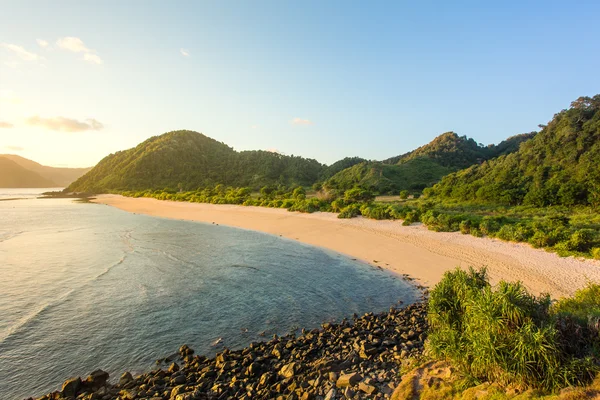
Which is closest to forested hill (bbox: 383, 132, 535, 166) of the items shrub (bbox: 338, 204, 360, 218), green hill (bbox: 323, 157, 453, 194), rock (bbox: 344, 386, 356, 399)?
green hill (bbox: 323, 157, 453, 194)

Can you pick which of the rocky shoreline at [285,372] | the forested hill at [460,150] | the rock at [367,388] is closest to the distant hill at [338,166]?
the forested hill at [460,150]

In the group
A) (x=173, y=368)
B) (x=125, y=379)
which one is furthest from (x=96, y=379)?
(x=173, y=368)

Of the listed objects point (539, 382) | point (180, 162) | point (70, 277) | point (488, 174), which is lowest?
point (70, 277)

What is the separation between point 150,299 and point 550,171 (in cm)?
4886

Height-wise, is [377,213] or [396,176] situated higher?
[396,176]

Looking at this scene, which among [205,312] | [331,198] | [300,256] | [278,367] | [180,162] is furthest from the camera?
[180,162]

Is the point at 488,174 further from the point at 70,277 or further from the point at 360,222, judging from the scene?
the point at 70,277

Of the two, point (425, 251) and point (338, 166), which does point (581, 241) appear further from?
point (338, 166)

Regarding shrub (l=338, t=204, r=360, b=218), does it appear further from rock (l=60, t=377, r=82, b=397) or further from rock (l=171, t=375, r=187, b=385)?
rock (l=60, t=377, r=82, b=397)

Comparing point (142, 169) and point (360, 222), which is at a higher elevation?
point (142, 169)

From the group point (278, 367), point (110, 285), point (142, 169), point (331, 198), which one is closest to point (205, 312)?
point (278, 367)

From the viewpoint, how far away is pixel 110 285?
1574 cm

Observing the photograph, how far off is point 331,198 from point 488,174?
85.0 ft

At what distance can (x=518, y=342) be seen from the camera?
529 centimetres
